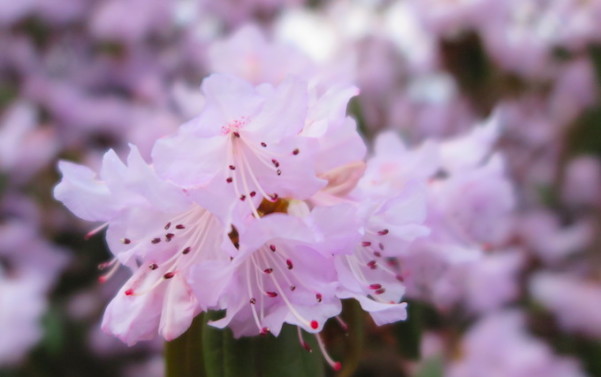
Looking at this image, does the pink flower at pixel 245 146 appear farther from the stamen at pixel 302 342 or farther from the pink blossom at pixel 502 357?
the pink blossom at pixel 502 357

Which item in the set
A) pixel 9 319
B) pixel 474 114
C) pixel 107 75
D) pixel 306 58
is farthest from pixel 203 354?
pixel 107 75

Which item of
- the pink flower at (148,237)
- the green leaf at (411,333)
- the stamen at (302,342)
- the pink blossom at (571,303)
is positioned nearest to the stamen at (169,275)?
the pink flower at (148,237)

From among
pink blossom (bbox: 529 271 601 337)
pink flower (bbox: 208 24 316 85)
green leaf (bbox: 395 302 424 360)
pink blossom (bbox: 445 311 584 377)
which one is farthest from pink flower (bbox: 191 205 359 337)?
pink blossom (bbox: 529 271 601 337)

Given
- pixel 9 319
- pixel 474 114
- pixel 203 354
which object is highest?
pixel 203 354

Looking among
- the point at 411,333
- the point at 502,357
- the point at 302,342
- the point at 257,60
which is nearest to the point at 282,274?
the point at 302,342

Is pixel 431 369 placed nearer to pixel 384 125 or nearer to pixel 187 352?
pixel 187 352

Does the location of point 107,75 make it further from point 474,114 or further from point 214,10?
point 474,114

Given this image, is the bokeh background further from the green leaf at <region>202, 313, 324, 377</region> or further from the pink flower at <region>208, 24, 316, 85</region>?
the green leaf at <region>202, 313, 324, 377</region>
